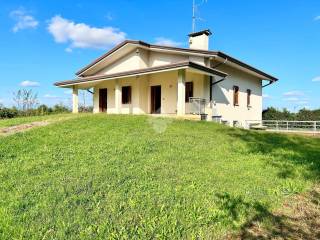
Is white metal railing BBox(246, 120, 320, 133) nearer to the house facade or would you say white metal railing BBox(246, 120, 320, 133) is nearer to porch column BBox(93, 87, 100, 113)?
the house facade

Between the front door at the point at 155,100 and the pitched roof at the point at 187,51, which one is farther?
the front door at the point at 155,100

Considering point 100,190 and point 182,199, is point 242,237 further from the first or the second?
point 100,190

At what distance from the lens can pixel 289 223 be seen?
4.62m

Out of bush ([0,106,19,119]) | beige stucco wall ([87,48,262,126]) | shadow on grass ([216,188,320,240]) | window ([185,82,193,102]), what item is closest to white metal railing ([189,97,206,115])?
beige stucco wall ([87,48,262,126])

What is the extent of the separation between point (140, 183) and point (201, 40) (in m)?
16.3

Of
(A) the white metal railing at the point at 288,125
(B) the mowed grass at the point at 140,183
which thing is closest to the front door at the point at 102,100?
(A) the white metal railing at the point at 288,125

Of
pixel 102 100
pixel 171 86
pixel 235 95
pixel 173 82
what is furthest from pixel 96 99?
pixel 235 95

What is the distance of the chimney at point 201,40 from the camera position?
20469 millimetres

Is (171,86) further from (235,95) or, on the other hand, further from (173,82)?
(235,95)

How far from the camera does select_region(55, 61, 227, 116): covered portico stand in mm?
18172

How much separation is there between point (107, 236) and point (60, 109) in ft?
91.7

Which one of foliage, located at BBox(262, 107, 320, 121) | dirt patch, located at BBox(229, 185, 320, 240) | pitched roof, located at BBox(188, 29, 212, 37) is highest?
pitched roof, located at BBox(188, 29, 212, 37)

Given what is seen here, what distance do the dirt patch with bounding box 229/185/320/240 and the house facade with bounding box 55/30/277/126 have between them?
1078 centimetres

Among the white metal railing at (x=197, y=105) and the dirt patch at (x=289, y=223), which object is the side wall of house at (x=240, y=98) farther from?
the dirt patch at (x=289, y=223)
